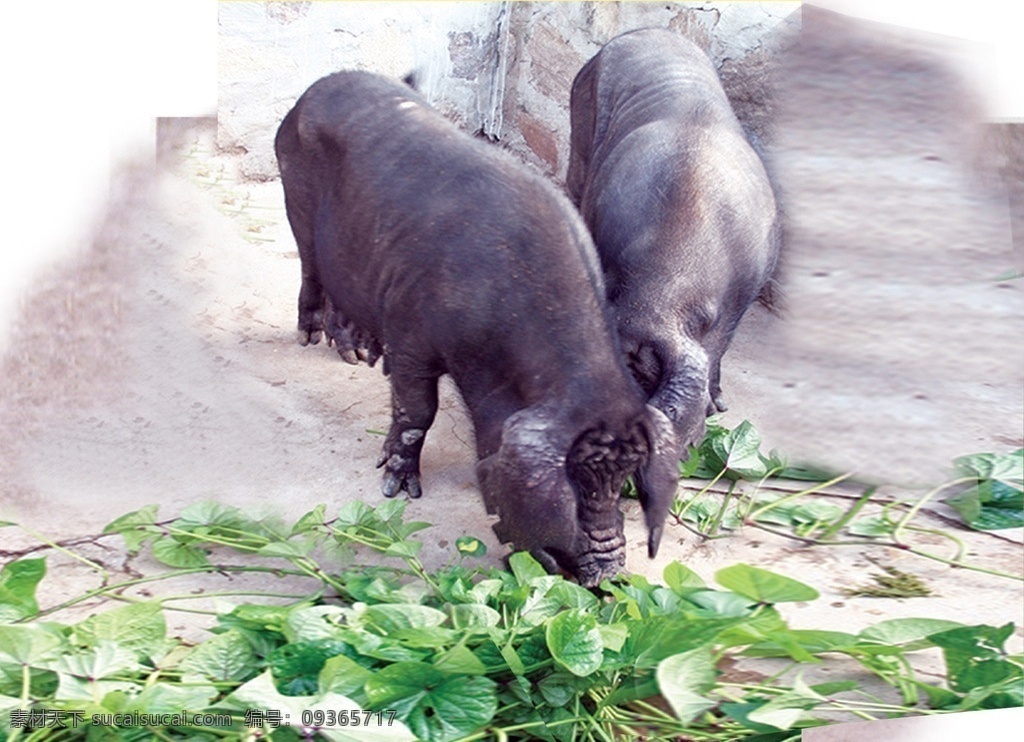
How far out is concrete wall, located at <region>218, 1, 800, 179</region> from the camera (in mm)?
5266

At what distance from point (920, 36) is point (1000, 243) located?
53 centimetres

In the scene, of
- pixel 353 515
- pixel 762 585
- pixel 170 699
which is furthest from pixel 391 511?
pixel 762 585

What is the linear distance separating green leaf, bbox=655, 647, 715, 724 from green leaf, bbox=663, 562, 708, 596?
413 millimetres

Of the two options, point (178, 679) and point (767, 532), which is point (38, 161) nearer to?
point (178, 679)

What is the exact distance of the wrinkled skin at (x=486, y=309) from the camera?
3477 mm

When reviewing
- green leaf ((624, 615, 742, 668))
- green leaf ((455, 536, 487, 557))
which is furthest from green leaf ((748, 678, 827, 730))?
green leaf ((455, 536, 487, 557))

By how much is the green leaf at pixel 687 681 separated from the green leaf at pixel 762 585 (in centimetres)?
21

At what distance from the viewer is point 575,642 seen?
2896 millimetres

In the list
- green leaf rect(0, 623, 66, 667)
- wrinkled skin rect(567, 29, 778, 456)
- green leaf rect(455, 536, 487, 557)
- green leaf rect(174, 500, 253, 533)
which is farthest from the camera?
wrinkled skin rect(567, 29, 778, 456)

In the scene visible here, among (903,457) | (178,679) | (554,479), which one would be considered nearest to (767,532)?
(903,457)

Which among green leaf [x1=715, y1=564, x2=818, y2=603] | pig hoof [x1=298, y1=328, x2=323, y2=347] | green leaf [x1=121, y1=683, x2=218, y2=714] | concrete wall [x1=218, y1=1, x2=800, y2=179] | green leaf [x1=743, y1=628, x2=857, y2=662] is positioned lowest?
pig hoof [x1=298, y1=328, x2=323, y2=347]

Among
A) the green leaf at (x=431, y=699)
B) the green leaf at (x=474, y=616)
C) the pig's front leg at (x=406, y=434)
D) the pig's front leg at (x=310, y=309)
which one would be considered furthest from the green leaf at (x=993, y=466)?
the pig's front leg at (x=310, y=309)

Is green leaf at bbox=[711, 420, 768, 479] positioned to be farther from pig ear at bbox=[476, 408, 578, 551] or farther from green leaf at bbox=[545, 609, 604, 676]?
green leaf at bbox=[545, 609, 604, 676]

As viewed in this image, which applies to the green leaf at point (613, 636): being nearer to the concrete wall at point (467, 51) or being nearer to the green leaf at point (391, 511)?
the green leaf at point (391, 511)
